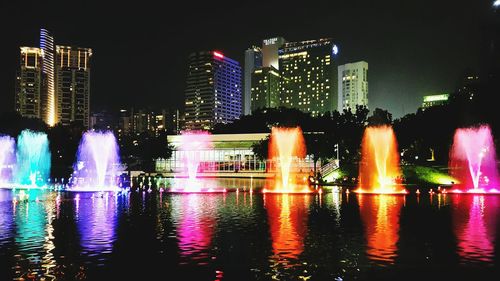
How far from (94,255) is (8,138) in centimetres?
7169

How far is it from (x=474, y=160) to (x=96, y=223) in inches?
1837

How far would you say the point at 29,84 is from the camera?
195 meters

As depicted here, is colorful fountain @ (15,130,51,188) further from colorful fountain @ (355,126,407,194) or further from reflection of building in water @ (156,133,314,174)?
colorful fountain @ (355,126,407,194)

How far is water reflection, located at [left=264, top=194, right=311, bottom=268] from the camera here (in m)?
14.4

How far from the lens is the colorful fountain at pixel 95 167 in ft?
158

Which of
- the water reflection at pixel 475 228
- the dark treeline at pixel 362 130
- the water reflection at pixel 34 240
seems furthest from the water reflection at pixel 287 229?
the dark treeline at pixel 362 130

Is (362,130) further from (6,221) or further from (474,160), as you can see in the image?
(6,221)

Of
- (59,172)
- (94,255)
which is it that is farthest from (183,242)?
(59,172)

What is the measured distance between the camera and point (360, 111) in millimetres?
71688

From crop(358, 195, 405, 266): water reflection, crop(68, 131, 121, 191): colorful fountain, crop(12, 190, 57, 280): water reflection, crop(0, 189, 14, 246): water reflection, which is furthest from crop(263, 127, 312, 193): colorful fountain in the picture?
crop(12, 190, 57, 280): water reflection

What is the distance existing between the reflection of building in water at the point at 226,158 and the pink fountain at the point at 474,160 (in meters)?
34.0

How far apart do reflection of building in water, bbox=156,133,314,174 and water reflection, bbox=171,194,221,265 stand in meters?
55.7

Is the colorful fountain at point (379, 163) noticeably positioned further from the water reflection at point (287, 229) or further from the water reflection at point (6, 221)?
the water reflection at point (6, 221)

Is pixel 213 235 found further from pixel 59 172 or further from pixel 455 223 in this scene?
pixel 59 172
